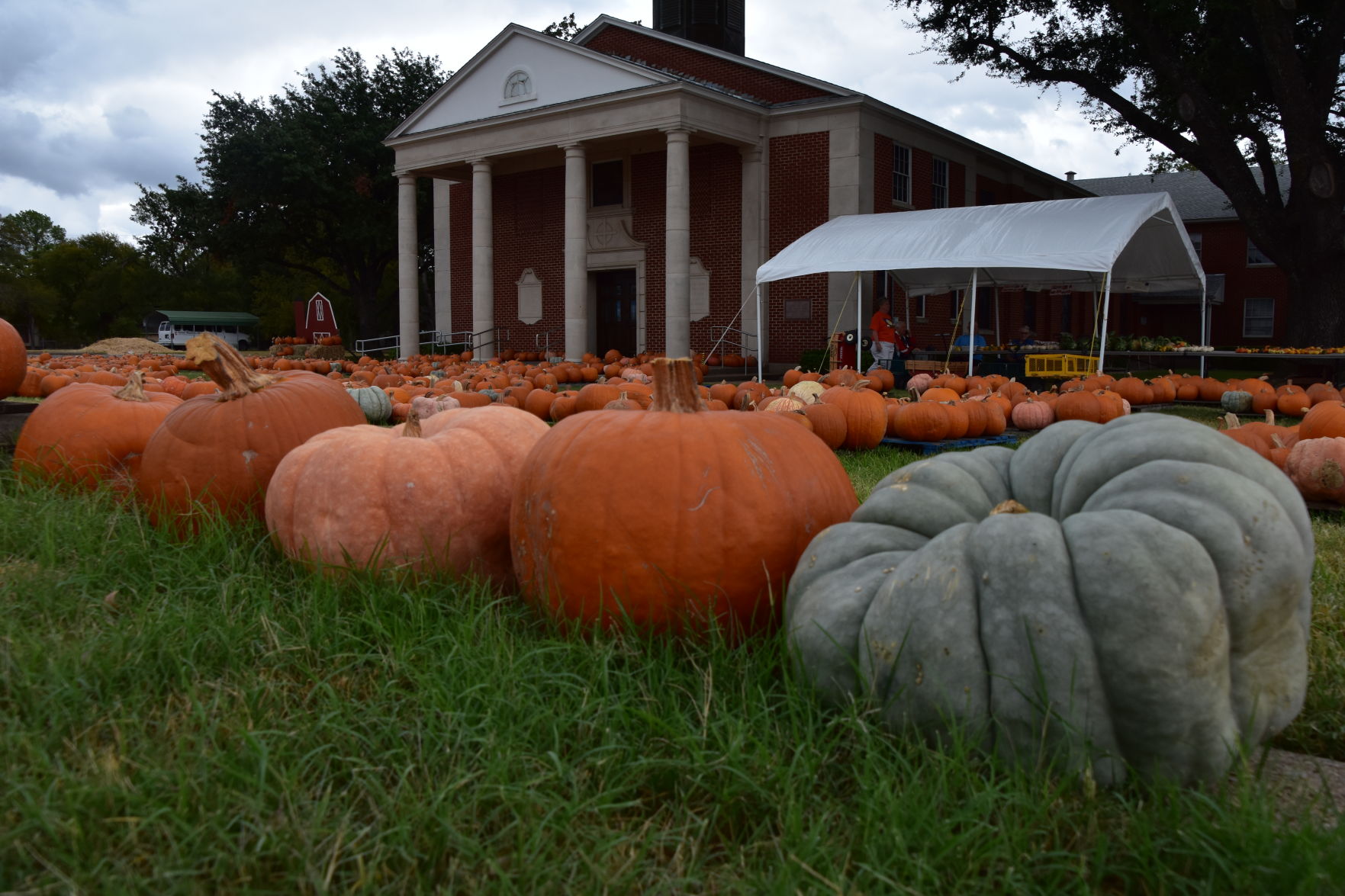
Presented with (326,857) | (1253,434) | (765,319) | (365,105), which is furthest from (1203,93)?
(365,105)

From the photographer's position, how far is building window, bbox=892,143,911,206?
2447 centimetres

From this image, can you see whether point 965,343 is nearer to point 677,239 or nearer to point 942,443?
point 677,239

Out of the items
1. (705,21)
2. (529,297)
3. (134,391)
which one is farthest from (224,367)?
(705,21)

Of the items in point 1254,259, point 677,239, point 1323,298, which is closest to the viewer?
point 1323,298

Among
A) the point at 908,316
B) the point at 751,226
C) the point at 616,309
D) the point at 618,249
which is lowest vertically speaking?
the point at 908,316

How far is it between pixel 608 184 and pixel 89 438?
77.6ft

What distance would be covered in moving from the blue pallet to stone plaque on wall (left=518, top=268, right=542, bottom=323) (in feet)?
69.0

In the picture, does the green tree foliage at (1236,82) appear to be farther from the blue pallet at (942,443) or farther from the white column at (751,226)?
the blue pallet at (942,443)

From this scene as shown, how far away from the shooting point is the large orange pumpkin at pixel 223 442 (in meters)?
3.52

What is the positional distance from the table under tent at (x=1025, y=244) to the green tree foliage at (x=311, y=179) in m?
26.4

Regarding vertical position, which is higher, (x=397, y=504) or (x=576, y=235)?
(x=576, y=235)

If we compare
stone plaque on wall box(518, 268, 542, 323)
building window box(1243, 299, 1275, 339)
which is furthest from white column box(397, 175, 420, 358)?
building window box(1243, 299, 1275, 339)

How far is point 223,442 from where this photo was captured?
3.57 metres

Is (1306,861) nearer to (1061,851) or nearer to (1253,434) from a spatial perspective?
(1061,851)
